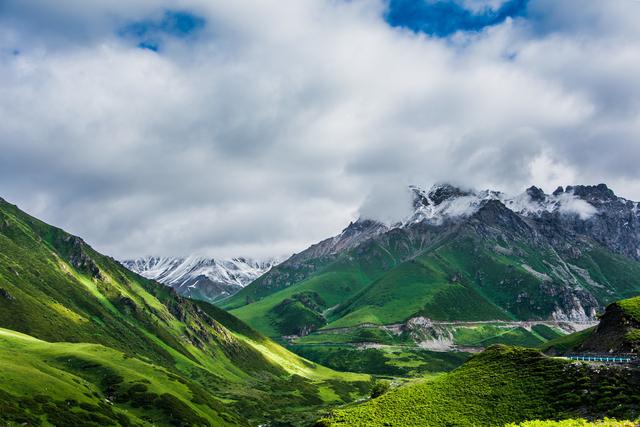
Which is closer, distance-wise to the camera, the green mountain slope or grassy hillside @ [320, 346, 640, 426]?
grassy hillside @ [320, 346, 640, 426]

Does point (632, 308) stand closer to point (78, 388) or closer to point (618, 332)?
point (618, 332)

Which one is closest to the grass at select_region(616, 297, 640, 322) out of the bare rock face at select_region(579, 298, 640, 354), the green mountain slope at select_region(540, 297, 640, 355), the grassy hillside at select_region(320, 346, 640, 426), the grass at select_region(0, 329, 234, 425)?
the green mountain slope at select_region(540, 297, 640, 355)

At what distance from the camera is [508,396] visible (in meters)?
107

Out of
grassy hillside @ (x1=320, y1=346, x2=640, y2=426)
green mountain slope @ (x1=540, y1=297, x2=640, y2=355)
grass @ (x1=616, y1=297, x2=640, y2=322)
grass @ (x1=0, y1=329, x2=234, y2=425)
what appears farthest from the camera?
grass @ (x1=616, y1=297, x2=640, y2=322)

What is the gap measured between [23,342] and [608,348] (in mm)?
211674

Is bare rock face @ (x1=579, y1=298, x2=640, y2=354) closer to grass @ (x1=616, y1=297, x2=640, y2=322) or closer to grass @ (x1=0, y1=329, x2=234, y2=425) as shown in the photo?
grass @ (x1=616, y1=297, x2=640, y2=322)

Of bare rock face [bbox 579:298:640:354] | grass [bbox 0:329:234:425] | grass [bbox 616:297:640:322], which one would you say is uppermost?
grass [bbox 616:297:640:322]

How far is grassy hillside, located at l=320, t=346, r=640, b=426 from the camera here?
94.3m

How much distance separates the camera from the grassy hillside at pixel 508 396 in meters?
94.3

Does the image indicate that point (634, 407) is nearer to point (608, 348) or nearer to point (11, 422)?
point (608, 348)

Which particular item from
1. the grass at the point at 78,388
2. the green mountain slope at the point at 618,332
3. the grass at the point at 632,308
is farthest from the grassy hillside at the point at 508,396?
the grass at the point at 78,388

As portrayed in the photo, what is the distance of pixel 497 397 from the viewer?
355 feet

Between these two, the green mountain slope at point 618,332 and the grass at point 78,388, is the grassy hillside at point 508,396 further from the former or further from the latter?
the grass at point 78,388

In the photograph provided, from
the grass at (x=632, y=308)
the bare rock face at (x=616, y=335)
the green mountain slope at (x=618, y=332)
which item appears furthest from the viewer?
the grass at (x=632, y=308)
